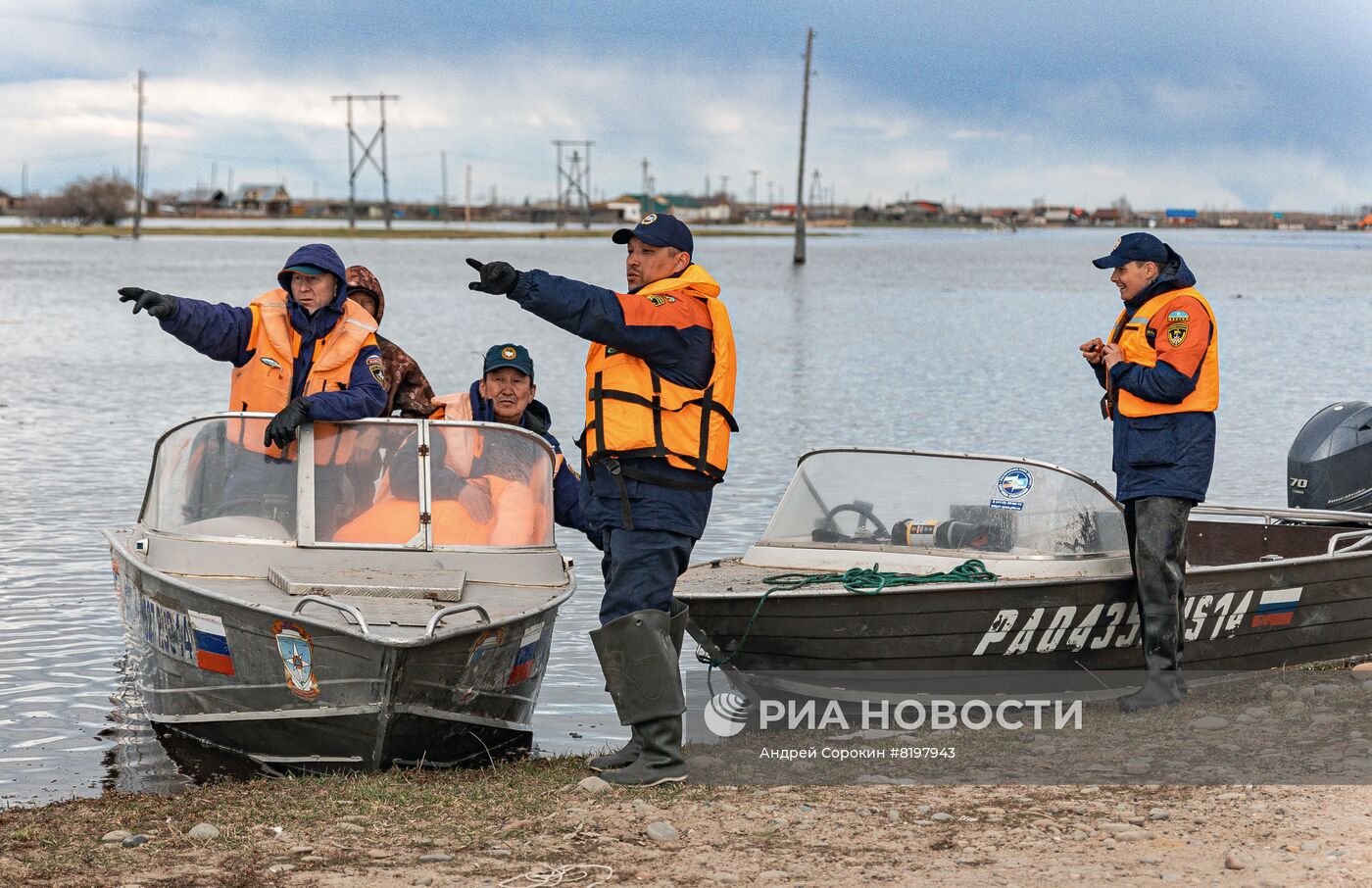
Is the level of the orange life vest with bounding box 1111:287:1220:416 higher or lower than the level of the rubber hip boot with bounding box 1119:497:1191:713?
higher

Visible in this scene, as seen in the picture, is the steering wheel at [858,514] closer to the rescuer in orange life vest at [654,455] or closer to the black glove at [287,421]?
the rescuer in orange life vest at [654,455]

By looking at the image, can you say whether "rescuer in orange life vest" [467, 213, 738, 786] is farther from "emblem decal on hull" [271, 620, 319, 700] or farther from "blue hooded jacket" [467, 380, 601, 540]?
"blue hooded jacket" [467, 380, 601, 540]

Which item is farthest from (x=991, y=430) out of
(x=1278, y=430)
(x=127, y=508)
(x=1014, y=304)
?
(x=1014, y=304)

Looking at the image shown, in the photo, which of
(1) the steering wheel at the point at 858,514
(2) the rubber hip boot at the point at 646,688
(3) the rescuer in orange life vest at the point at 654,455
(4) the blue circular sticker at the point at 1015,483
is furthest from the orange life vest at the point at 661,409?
(4) the blue circular sticker at the point at 1015,483

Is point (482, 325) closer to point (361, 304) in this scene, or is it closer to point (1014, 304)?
point (1014, 304)

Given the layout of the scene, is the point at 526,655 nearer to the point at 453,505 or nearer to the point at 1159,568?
the point at 453,505

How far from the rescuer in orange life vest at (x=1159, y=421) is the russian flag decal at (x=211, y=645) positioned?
4101mm

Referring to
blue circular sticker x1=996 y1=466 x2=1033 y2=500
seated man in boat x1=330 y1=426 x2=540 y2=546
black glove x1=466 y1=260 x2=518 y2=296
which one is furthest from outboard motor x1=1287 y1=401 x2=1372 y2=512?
black glove x1=466 y1=260 x2=518 y2=296

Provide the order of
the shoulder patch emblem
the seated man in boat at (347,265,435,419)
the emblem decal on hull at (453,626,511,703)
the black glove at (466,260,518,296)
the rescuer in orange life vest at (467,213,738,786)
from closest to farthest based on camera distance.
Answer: the black glove at (466,260,518,296) < the rescuer in orange life vest at (467,213,738,786) < the emblem decal on hull at (453,626,511,703) < the shoulder patch emblem < the seated man in boat at (347,265,435,419)

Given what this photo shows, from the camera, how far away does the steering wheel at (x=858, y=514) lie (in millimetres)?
8656

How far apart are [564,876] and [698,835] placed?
638mm

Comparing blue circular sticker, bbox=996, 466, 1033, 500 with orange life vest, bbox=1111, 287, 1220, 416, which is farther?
blue circular sticker, bbox=996, 466, 1033, 500

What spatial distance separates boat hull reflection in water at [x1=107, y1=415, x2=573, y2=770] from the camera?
664cm

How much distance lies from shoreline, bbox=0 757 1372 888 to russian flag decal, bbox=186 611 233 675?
58 cm
